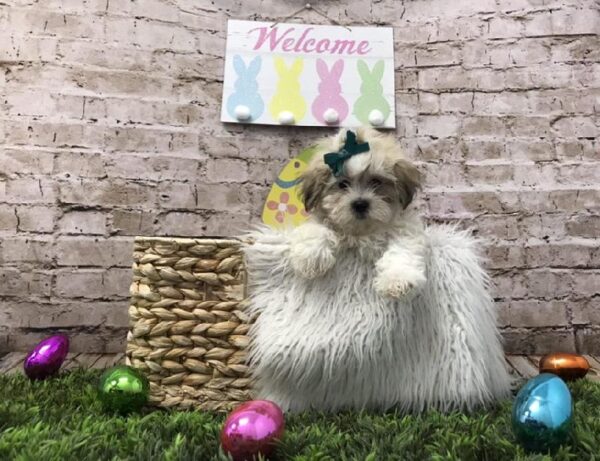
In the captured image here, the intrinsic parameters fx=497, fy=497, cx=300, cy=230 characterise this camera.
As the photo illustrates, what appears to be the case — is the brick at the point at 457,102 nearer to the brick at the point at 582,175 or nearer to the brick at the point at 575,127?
the brick at the point at 575,127

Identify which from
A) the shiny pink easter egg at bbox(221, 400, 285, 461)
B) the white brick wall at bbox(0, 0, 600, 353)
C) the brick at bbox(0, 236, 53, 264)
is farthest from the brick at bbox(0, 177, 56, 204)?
the shiny pink easter egg at bbox(221, 400, 285, 461)

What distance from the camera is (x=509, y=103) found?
1.84 meters

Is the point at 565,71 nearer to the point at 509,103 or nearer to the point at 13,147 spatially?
the point at 509,103

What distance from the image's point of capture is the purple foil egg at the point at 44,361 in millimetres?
1304

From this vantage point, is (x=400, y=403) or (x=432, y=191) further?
(x=432, y=191)

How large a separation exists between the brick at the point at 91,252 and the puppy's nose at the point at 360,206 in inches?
38.7

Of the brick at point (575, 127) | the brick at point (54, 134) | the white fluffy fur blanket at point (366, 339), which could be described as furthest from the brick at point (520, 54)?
the brick at point (54, 134)

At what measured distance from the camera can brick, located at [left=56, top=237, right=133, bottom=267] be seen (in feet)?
5.68

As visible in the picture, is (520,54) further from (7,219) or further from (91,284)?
(7,219)

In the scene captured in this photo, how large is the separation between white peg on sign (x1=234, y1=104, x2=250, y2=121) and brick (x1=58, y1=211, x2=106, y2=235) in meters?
0.60

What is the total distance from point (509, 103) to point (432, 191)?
1.44 feet

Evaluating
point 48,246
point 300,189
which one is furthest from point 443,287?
point 48,246

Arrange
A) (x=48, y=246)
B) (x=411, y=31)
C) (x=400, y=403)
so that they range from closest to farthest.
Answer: (x=400, y=403) → (x=48, y=246) → (x=411, y=31)

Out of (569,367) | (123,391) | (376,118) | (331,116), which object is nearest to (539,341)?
(569,367)
